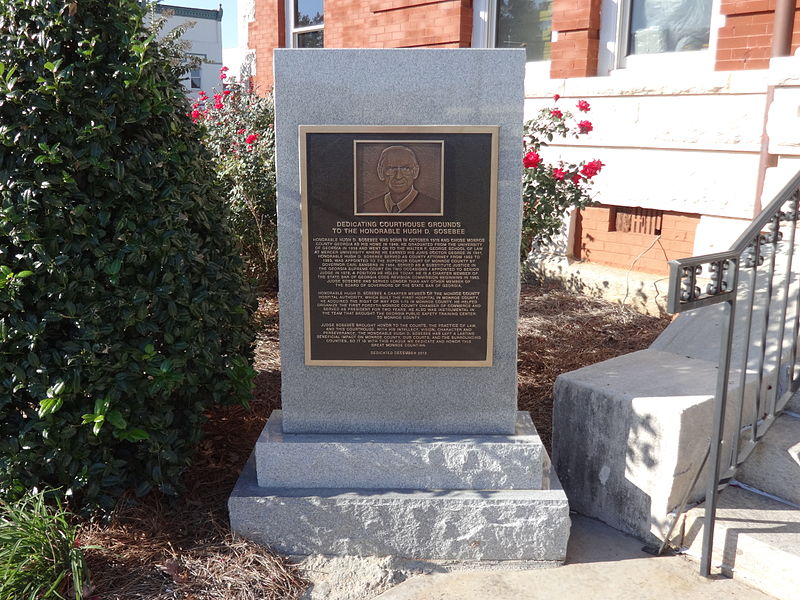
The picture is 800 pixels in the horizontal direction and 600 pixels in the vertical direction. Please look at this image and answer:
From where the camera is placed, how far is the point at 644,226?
7031mm

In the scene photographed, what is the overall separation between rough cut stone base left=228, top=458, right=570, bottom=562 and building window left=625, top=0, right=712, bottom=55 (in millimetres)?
4863

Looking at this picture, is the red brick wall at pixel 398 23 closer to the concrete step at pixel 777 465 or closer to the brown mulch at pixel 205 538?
the brown mulch at pixel 205 538

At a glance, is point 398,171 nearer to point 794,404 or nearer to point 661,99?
point 794,404

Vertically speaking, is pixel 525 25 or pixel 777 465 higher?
pixel 525 25

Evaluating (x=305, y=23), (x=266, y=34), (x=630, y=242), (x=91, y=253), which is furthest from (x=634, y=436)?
(x=266, y=34)

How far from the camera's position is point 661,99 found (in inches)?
259

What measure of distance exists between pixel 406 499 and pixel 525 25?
6191mm

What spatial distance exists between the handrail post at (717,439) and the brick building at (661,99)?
9.91 ft

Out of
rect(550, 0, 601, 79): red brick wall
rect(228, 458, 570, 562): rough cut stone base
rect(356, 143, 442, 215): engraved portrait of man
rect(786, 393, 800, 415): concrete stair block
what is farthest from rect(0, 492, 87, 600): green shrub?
rect(550, 0, 601, 79): red brick wall

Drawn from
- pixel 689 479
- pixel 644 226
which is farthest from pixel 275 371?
pixel 644 226

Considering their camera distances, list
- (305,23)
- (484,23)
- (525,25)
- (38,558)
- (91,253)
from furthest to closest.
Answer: (305,23)
(484,23)
(525,25)
(91,253)
(38,558)

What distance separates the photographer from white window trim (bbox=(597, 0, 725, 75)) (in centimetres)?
662

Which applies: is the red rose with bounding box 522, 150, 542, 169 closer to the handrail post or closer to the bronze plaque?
the bronze plaque

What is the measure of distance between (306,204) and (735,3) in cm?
433
